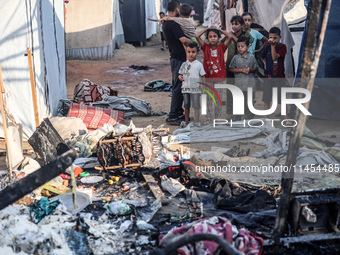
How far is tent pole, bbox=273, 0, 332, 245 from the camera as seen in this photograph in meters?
2.88

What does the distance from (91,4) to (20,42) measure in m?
8.71

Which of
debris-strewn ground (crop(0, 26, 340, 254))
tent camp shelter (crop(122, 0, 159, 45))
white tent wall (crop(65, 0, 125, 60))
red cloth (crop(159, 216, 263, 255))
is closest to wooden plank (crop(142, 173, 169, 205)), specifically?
debris-strewn ground (crop(0, 26, 340, 254))

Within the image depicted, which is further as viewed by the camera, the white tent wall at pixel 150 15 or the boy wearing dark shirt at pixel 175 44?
the white tent wall at pixel 150 15

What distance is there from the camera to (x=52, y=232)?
11.1 ft

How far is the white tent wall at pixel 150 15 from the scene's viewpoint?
1853 cm

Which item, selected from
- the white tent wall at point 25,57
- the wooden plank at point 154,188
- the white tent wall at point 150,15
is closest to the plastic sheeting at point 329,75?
the wooden plank at point 154,188

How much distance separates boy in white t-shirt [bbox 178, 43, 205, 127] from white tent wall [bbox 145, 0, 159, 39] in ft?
39.8

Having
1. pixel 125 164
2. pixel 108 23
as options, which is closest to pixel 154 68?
pixel 108 23

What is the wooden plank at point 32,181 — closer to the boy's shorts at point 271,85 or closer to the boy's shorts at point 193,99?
the boy's shorts at point 193,99

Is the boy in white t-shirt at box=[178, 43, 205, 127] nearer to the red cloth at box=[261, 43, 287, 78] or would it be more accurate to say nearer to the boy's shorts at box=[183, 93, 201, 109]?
the boy's shorts at box=[183, 93, 201, 109]

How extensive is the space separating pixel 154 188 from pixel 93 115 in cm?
297

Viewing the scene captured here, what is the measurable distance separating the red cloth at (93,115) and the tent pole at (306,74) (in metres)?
4.54

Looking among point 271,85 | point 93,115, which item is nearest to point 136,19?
point 93,115

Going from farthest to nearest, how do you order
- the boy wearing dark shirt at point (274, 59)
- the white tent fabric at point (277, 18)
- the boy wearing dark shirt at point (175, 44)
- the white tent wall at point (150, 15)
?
the white tent wall at point (150, 15), the white tent fabric at point (277, 18), the boy wearing dark shirt at point (175, 44), the boy wearing dark shirt at point (274, 59)
